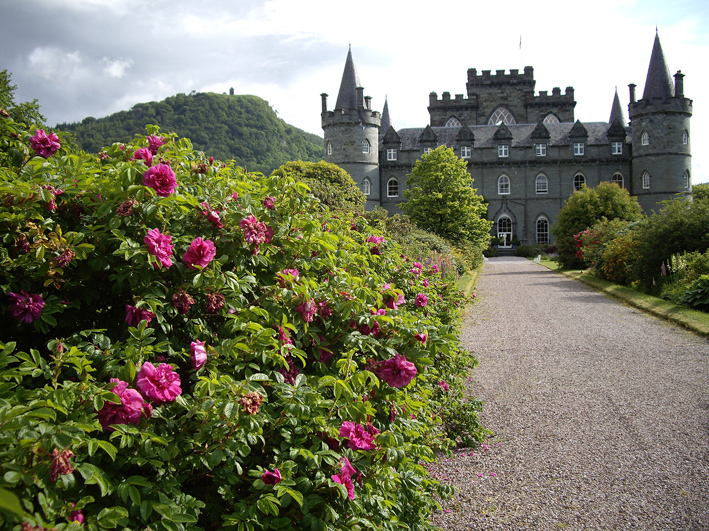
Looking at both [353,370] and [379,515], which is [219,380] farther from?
[379,515]

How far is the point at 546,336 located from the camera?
30.5 feet

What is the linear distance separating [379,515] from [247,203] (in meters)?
1.67

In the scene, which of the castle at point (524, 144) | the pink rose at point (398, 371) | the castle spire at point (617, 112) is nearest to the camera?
the pink rose at point (398, 371)

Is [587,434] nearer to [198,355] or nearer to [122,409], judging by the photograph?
[198,355]

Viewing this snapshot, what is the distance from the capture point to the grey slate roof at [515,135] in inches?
1989

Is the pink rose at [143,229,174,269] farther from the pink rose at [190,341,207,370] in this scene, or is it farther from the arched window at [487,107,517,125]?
the arched window at [487,107,517,125]

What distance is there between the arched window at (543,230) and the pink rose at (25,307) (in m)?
52.4

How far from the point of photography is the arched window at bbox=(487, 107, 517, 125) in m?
57.2

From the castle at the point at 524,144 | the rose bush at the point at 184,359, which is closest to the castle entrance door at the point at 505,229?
the castle at the point at 524,144

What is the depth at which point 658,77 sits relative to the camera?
43.7m

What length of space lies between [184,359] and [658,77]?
52223 millimetres

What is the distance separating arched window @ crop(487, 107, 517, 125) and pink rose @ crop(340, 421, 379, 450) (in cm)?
5939

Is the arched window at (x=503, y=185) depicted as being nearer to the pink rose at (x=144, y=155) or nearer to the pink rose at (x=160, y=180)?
the pink rose at (x=144, y=155)

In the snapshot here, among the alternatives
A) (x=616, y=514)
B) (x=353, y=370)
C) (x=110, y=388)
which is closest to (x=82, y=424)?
(x=110, y=388)
